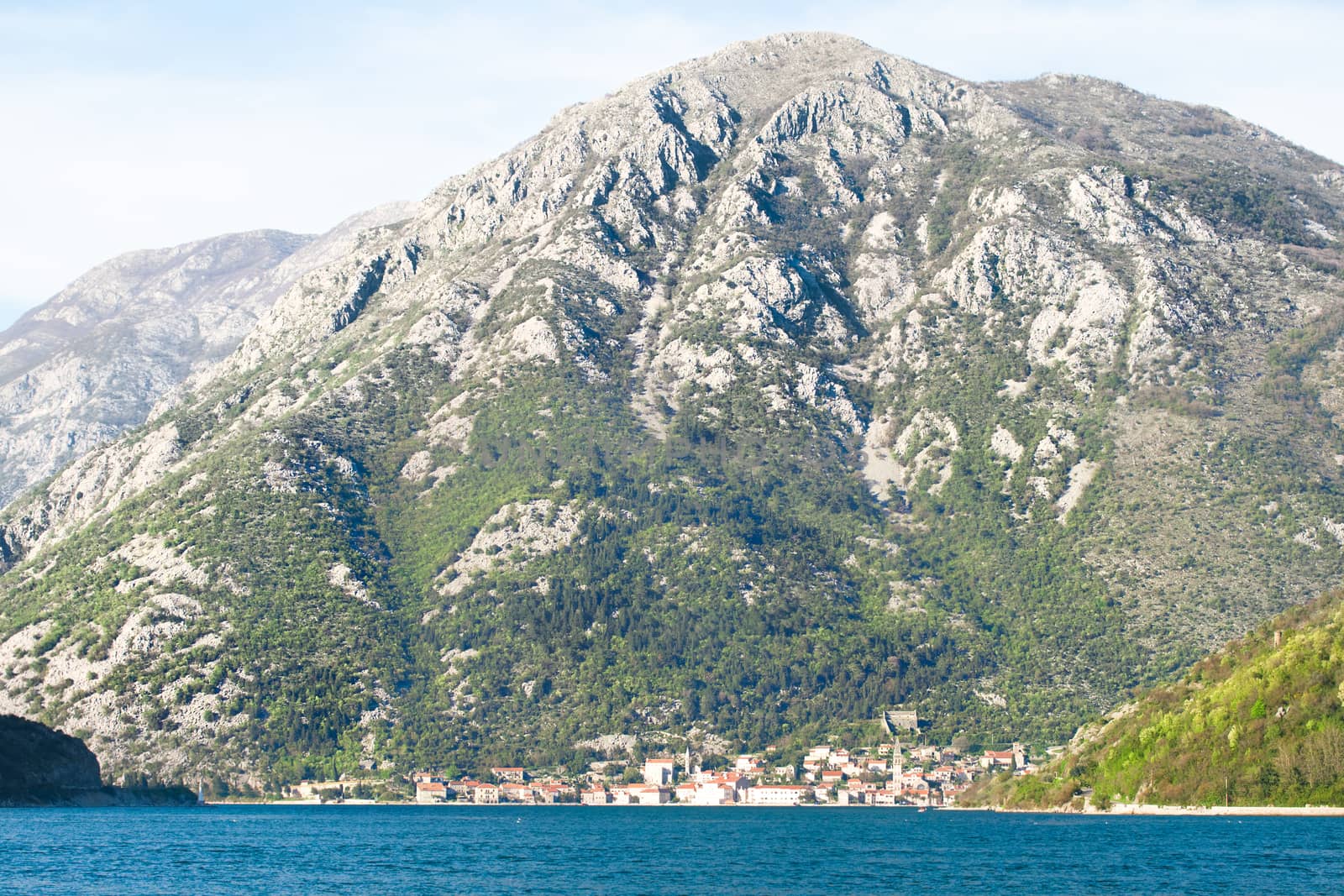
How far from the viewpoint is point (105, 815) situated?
180000 mm

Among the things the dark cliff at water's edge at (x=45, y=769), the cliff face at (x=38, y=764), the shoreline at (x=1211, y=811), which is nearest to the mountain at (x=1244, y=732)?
the shoreline at (x=1211, y=811)

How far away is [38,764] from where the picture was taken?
188 metres

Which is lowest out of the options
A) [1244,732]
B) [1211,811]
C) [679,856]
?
[679,856]

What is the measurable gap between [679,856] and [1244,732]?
47540mm

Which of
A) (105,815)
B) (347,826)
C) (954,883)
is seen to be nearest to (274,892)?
(954,883)

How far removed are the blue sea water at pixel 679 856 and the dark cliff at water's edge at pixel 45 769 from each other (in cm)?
1298

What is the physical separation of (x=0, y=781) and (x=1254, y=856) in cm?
14348

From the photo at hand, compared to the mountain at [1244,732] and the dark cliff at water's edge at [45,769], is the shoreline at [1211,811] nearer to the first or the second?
the mountain at [1244,732]

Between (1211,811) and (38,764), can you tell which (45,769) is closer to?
(38,764)

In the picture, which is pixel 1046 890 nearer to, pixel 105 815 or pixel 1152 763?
pixel 1152 763

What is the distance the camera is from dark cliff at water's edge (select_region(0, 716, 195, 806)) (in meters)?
186

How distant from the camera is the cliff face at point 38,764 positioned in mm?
186000

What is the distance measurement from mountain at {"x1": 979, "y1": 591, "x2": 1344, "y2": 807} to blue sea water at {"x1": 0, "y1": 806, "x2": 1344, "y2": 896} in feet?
10.8

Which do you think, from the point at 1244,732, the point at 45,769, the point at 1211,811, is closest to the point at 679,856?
the point at 1211,811
